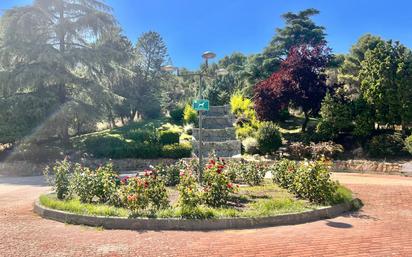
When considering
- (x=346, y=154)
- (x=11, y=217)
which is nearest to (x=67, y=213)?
(x=11, y=217)

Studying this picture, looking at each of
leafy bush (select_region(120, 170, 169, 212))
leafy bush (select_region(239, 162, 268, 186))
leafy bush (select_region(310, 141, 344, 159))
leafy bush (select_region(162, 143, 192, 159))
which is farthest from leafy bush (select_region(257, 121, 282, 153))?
leafy bush (select_region(120, 170, 169, 212))

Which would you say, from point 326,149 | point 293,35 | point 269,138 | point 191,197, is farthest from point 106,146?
point 293,35

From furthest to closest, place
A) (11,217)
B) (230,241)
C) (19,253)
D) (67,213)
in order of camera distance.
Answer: (11,217) < (67,213) < (230,241) < (19,253)

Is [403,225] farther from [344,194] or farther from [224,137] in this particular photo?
[224,137]

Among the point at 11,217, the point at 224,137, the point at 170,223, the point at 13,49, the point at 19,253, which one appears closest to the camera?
the point at 19,253

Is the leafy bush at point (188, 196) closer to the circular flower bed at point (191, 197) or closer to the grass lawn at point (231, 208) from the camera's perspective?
the circular flower bed at point (191, 197)

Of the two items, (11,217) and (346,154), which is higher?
(346,154)

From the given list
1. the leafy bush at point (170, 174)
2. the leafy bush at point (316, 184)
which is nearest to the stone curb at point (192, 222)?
the leafy bush at point (316, 184)

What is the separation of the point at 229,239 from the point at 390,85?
14.2 metres

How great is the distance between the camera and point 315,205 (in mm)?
8039

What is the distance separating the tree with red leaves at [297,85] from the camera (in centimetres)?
1914

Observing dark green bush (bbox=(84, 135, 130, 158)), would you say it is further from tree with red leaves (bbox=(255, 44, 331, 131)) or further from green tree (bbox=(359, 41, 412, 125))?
green tree (bbox=(359, 41, 412, 125))

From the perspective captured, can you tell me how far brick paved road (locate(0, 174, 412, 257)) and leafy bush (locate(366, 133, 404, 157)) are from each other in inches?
343

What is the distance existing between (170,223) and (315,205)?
134 inches
